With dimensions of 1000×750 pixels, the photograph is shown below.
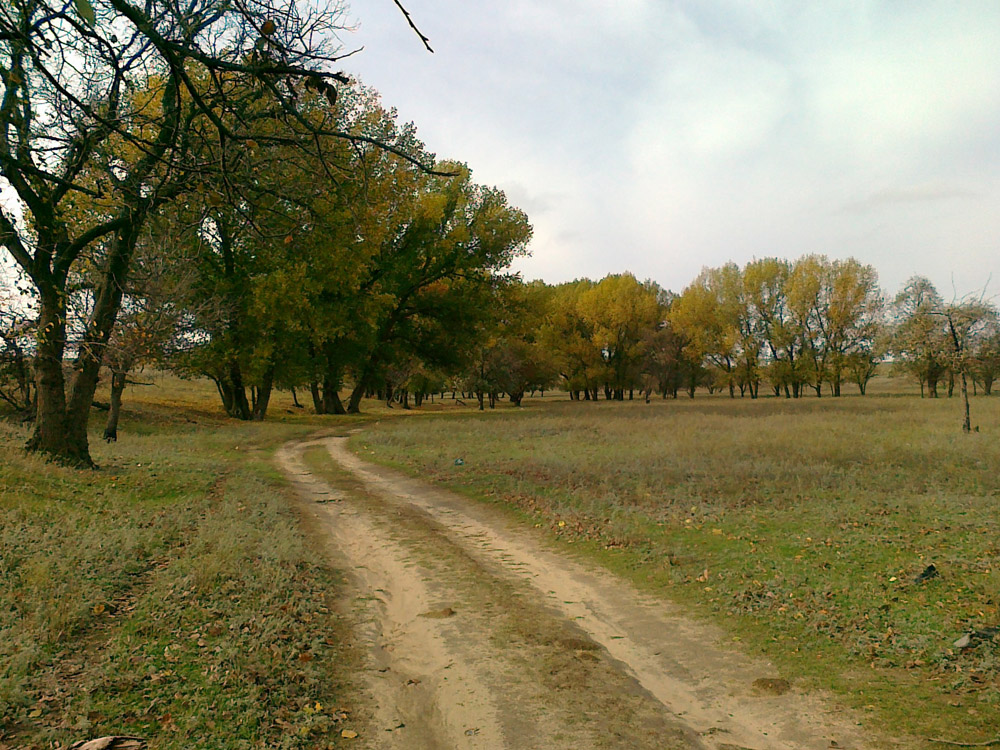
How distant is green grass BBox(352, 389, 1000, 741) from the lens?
5.11 meters

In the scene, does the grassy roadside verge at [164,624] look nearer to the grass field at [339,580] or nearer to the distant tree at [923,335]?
the grass field at [339,580]

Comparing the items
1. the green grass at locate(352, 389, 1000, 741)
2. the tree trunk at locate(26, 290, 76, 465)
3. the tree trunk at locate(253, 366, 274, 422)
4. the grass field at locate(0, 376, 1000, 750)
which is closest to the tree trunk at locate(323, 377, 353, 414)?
the tree trunk at locate(253, 366, 274, 422)

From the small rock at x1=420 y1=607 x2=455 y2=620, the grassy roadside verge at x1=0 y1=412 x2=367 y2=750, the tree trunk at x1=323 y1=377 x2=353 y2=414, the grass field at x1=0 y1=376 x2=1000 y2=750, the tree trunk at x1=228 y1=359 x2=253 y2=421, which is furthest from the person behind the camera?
the tree trunk at x1=323 y1=377 x2=353 y2=414

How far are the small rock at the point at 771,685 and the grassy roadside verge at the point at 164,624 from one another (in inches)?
116

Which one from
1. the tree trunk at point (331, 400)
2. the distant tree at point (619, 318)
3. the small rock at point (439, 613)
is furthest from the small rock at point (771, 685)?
the distant tree at point (619, 318)

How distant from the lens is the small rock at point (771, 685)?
4.80m

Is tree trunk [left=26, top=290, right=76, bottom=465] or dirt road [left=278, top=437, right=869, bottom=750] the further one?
tree trunk [left=26, top=290, right=76, bottom=465]

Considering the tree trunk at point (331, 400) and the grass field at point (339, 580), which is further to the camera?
the tree trunk at point (331, 400)

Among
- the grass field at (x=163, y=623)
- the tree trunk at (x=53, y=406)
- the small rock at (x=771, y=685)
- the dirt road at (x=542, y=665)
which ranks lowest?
the small rock at (x=771, y=685)

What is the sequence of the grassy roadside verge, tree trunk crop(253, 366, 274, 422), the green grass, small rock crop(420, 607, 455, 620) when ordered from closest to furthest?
the grassy roadside verge < the green grass < small rock crop(420, 607, 455, 620) < tree trunk crop(253, 366, 274, 422)

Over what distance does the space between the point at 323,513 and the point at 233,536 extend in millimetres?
2653

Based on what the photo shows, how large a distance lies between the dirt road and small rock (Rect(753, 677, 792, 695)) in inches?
1.5

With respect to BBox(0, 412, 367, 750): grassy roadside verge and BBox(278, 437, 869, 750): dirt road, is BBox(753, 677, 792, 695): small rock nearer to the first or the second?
BBox(278, 437, 869, 750): dirt road

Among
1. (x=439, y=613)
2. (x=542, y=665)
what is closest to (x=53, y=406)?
(x=439, y=613)
